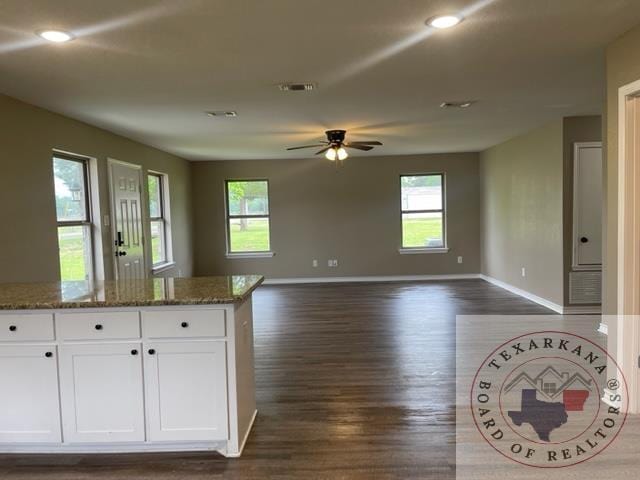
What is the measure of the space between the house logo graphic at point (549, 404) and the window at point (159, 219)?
5.05 metres

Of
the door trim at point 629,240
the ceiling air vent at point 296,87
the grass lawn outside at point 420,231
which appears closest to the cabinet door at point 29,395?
the ceiling air vent at point 296,87

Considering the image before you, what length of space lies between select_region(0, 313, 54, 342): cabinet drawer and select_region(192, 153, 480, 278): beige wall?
5.96 meters

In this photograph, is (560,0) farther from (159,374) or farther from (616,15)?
(159,374)

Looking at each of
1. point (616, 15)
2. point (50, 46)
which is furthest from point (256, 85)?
point (616, 15)

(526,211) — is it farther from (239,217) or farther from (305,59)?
(239,217)

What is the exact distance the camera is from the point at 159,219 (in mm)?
6930

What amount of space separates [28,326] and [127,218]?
3327mm

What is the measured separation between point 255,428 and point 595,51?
3220mm

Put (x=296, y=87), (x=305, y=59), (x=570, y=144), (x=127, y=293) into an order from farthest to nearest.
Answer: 1. (x=570, y=144)
2. (x=296, y=87)
3. (x=305, y=59)
4. (x=127, y=293)

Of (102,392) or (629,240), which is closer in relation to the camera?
(102,392)

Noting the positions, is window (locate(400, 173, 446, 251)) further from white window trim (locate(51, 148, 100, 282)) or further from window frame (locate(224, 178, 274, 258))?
white window trim (locate(51, 148, 100, 282))

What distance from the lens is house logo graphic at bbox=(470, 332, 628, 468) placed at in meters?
2.43

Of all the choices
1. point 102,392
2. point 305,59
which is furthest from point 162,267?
point 305,59

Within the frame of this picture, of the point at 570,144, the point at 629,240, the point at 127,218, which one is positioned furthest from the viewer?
the point at 127,218
